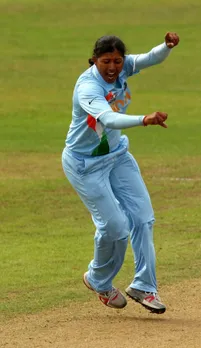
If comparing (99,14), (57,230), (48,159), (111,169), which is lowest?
(99,14)

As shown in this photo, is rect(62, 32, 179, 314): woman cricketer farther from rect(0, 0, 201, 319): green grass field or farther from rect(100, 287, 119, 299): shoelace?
rect(0, 0, 201, 319): green grass field

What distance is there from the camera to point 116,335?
8492 mm

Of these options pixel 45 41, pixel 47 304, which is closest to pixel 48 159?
pixel 47 304

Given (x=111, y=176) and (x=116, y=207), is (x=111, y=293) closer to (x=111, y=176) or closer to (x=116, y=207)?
(x=116, y=207)

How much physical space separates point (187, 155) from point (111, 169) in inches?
455

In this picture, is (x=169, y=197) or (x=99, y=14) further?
(x=99, y=14)

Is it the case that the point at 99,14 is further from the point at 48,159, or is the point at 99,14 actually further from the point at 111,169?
the point at 111,169

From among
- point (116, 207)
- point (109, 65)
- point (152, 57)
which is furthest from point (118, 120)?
point (152, 57)

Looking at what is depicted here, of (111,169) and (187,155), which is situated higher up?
(111,169)

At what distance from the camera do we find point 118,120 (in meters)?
8.09

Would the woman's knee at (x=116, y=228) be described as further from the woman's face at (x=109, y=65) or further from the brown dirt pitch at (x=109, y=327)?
the woman's face at (x=109, y=65)

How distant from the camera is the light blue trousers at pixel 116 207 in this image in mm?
8852

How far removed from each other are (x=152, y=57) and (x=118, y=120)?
1.23m

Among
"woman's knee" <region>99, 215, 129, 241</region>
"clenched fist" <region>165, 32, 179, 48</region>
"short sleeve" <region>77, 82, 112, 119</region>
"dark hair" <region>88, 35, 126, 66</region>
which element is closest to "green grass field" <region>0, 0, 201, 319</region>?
"woman's knee" <region>99, 215, 129, 241</region>
